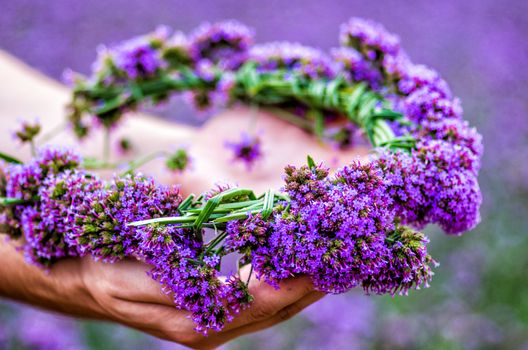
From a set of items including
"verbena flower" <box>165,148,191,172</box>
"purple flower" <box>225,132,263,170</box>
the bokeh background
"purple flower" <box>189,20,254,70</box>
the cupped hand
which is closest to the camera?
the cupped hand

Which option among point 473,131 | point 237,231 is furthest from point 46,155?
point 473,131

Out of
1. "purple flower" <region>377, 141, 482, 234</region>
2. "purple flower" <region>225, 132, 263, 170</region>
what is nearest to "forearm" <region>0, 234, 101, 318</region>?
"purple flower" <region>225, 132, 263, 170</region>

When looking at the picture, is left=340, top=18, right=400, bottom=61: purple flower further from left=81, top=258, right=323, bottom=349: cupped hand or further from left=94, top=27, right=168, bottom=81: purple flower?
left=81, top=258, right=323, bottom=349: cupped hand

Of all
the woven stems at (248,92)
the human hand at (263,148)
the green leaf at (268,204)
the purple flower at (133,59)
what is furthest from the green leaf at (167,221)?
the purple flower at (133,59)

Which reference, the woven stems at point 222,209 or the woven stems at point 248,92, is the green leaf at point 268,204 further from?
the woven stems at point 248,92

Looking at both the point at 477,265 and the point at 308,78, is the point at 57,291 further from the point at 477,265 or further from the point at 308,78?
the point at 477,265

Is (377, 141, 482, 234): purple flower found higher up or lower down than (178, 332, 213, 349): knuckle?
higher up
